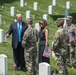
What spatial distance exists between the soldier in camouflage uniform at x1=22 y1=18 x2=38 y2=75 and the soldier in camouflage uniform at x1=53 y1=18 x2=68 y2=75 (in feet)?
2.22

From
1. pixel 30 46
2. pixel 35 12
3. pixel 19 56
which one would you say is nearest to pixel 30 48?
pixel 30 46

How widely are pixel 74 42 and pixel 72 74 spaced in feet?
4.21

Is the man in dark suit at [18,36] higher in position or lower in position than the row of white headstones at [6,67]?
higher

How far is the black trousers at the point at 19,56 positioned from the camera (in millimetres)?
12420

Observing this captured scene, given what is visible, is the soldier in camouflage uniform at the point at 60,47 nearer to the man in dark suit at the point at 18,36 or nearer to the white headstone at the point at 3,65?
the man in dark suit at the point at 18,36

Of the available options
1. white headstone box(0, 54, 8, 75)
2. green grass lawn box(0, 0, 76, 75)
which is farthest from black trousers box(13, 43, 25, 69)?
green grass lawn box(0, 0, 76, 75)

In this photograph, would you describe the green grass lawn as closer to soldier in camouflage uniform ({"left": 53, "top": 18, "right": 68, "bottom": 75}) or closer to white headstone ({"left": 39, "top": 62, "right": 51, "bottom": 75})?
soldier in camouflage uniform ({"left": 53, "top": 18, "right": 68, "bottom": 75})

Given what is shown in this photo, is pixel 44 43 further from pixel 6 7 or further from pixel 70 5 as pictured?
pixel 70 5

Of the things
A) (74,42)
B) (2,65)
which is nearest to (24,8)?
(74,42)

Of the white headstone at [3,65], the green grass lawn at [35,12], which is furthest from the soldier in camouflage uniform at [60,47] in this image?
the green grass lawn at [35,12]

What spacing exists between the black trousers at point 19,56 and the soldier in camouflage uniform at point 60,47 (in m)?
1.23

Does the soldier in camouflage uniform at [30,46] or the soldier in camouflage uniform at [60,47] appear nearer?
the soldier in camouflage uniform at [60,47]

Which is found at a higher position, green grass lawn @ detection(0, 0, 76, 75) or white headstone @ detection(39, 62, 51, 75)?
green grass lawn @ detection(0, 0, 76, 75)

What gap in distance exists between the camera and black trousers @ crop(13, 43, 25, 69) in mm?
12420
